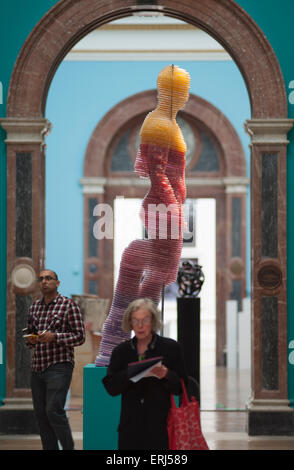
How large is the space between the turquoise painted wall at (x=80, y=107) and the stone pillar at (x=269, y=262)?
5.49 metres

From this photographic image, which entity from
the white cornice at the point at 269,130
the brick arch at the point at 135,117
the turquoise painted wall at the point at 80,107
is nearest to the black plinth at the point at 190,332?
the white cornice at the point at 269,130

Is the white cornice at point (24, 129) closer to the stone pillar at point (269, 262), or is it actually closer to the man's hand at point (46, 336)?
the stone pillar at point (269, 262)

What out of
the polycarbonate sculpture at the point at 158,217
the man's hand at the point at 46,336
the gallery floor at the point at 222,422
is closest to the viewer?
the man's hand at the point at 46,336

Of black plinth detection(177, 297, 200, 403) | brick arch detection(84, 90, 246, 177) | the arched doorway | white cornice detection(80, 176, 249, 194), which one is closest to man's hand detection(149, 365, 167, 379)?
black plinth detection(177, 297, 200, 403)

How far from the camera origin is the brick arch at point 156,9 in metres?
7.26

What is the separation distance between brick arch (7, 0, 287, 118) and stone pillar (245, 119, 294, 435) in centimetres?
24

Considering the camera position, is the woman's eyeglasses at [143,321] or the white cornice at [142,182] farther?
the white cornice at [142,182]

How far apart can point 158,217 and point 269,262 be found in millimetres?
1847

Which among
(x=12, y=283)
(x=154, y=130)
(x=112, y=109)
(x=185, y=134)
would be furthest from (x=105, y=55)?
(x=154, y=130)

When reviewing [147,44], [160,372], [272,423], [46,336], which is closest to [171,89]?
[46,336]

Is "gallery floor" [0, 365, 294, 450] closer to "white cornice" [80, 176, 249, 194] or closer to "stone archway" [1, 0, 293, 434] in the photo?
"stone archway" [1, 0, 293, 434]

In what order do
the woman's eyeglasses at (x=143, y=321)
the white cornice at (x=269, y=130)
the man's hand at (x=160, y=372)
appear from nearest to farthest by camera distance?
the man's hand at (x=160, y=372)
the woman's eyeglasses at (x=143, y=321)
the white cornice at (x=269, y=130)

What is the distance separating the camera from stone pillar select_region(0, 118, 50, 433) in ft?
23.7

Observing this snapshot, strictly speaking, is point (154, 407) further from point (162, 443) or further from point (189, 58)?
point (189, 58)
